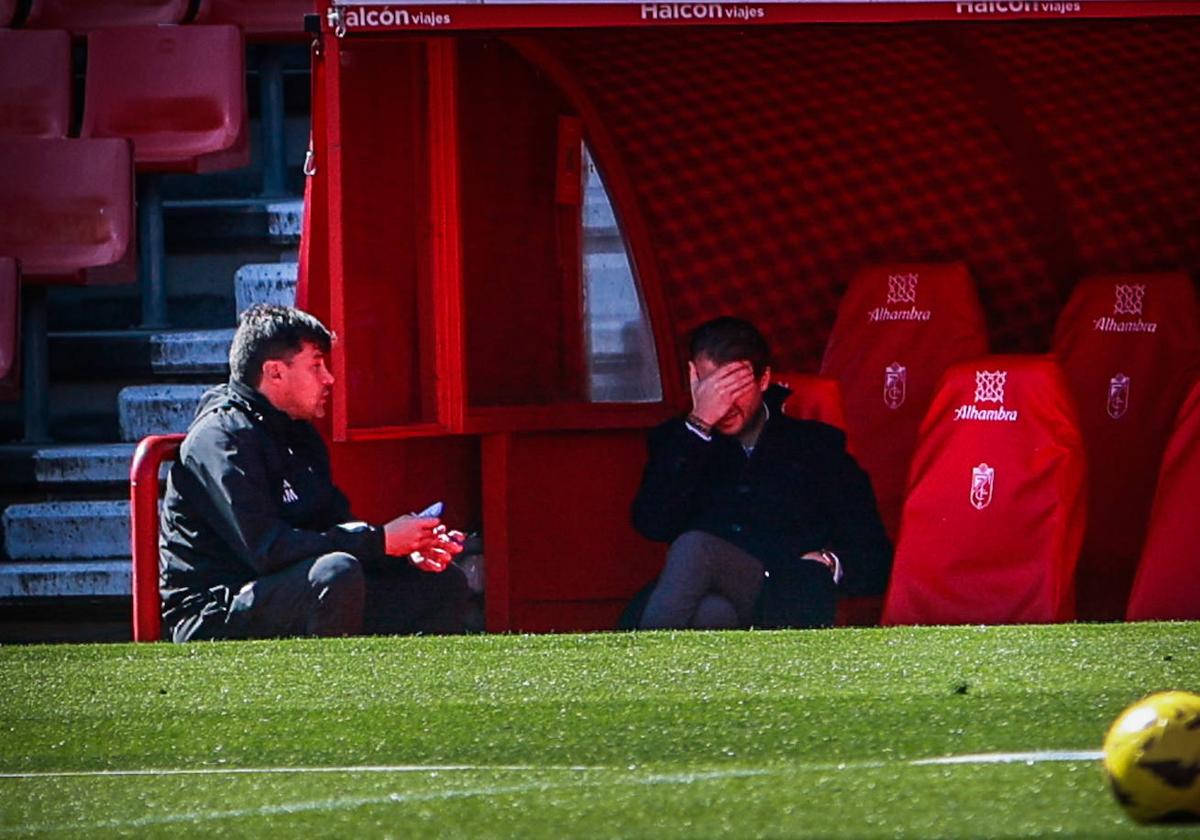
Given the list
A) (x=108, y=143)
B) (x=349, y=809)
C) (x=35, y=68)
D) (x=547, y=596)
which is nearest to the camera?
(x=349, y=809)

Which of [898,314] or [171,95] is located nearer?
[898,314]

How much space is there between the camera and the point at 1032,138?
25.4 ft

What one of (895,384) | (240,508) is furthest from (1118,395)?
(240,508)

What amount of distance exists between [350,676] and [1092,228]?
3499 mm

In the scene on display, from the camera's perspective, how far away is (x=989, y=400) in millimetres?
6859

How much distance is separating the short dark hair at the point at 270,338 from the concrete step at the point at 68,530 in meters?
2.07

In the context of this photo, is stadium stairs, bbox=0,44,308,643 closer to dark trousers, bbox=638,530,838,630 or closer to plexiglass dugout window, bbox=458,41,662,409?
plexiglass dugout window, bbox=458,41,662,409

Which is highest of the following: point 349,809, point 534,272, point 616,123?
point 616,123

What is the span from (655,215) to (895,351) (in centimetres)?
97

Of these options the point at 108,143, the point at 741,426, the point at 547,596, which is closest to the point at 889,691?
the point at 741,426

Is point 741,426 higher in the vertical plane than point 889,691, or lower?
higher

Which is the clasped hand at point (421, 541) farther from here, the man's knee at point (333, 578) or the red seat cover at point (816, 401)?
the red seat cover at point (816, 401)

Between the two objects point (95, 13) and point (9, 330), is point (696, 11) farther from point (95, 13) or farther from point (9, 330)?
point (95, 13)

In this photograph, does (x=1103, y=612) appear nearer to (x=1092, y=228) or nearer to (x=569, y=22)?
(x=1092, y=228)
